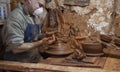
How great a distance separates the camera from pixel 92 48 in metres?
2.49

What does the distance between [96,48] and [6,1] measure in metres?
1.39

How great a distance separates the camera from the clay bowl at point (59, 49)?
2488 mm

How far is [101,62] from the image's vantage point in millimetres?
2250

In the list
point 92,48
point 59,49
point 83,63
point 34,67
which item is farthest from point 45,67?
point 92,48

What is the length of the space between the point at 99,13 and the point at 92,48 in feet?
2.94

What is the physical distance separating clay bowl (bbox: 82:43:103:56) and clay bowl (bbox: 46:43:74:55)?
0.62 ft

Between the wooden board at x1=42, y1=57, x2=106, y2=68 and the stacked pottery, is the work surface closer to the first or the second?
the wooden board at x1=42, y1=57, x2=106, y2=68

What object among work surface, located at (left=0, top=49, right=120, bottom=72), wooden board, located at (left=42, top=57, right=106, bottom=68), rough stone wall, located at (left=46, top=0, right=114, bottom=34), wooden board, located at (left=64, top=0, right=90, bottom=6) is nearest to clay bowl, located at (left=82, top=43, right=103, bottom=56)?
wooden board, located at (left=42, top=57, right=106, bottom=68)

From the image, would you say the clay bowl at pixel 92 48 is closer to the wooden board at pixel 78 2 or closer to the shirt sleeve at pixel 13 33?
the shirt sleeve at pixel 13 33

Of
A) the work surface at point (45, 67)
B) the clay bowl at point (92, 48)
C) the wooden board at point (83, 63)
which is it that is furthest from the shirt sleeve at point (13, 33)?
the clay bowl at point (92, 48)

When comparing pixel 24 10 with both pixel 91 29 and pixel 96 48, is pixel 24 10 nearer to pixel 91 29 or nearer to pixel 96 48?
pixel 96 48

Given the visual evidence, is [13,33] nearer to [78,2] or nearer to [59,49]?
[59,49]

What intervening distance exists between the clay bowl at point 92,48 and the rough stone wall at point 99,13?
2.34 ft

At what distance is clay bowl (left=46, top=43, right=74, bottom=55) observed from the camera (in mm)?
2488
